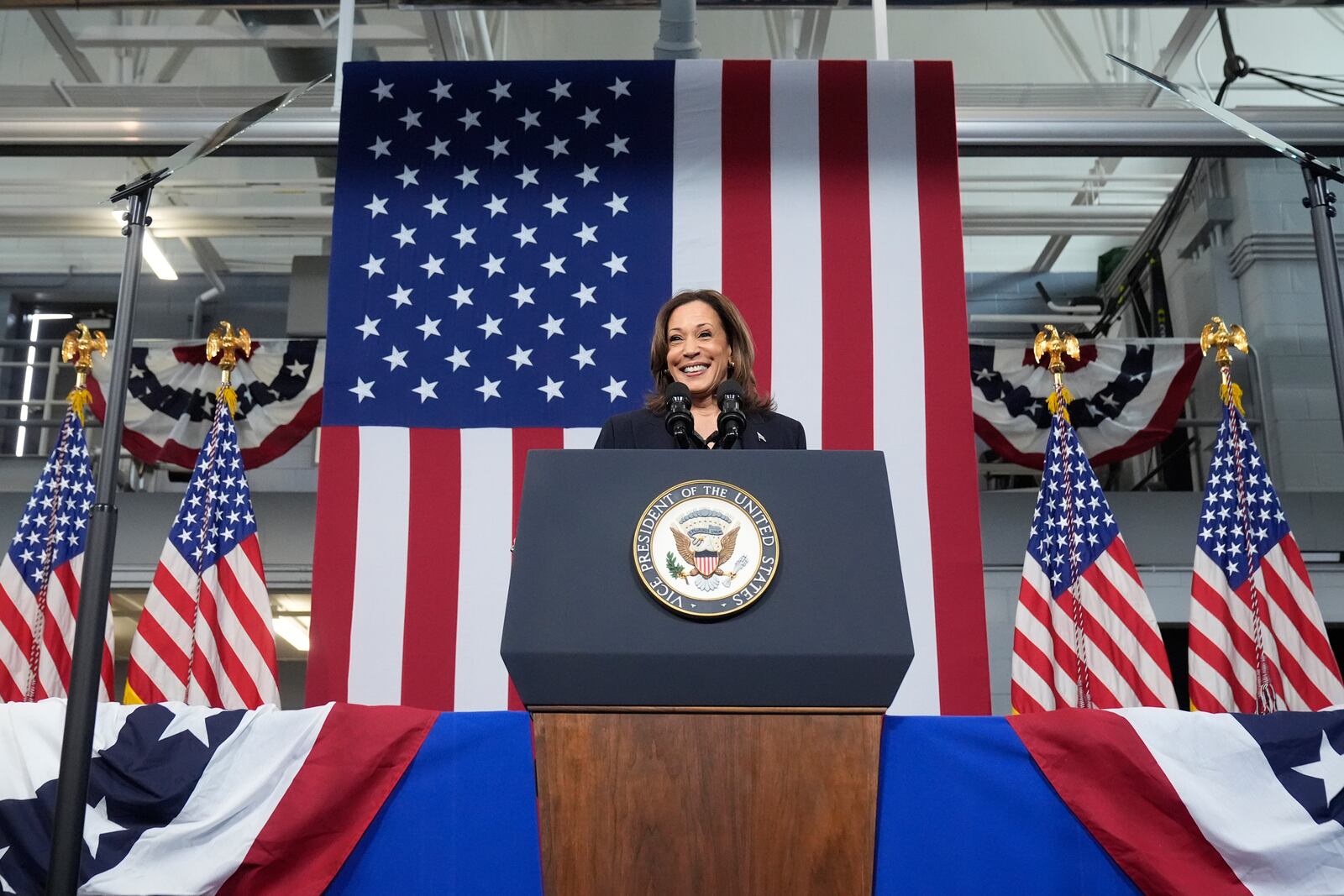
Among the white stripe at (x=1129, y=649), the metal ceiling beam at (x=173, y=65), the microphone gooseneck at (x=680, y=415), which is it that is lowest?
the white stripe at (x=1129, y=649)

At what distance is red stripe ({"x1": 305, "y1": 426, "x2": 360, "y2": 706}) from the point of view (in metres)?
3.77

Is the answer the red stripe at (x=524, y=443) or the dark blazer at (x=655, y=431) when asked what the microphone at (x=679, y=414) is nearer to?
the dark blazer at (x=655, y=431)

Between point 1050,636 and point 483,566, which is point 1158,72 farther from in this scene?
point 483,566

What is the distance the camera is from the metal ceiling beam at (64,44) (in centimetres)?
731

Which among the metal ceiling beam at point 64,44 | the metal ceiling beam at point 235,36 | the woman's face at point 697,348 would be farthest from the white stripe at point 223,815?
the metal ceiling beam at point 64,44

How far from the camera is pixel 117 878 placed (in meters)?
2.04

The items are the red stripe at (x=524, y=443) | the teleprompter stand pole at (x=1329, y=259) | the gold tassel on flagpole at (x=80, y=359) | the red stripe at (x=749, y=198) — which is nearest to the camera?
the teleprompter stand pole at (x=1329, y=259)

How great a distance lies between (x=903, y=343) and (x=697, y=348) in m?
Result: 1.58

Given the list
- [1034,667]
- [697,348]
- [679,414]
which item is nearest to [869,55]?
[1034,667]

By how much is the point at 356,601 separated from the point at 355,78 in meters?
1.90

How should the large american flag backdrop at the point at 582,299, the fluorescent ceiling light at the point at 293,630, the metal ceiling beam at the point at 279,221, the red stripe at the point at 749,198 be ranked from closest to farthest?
the large american flag backdrop at the point at 582,299 < the red stripe at the point at 749,198 < the metal ceiling beam at the point at 279,221 < the fluorescent ceiling light at the point at 293,630

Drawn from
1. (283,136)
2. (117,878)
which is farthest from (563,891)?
(283,136)

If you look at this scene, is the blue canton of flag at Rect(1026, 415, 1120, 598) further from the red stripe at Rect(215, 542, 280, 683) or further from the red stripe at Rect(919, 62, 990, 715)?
the red stripe at Rect(215, 542, 280, 683)

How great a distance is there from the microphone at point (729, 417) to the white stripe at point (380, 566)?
7.10 ft
